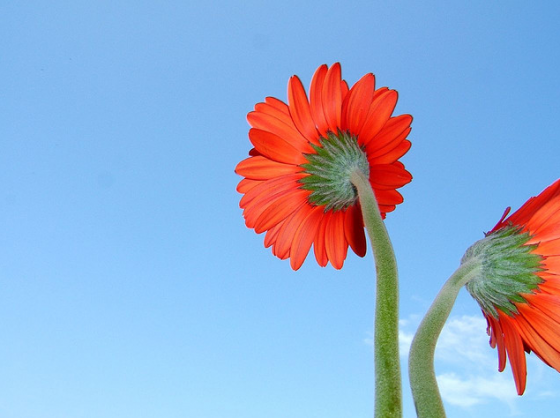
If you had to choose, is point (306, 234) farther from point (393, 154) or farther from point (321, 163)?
point (393, 154)

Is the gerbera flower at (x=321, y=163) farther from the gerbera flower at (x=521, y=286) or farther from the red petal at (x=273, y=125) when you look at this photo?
the gerbera flower at (x=521, y=286)

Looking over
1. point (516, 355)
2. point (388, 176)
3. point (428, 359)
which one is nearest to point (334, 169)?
point (388, 176)

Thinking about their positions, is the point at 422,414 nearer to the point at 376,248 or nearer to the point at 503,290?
the point at 376,248

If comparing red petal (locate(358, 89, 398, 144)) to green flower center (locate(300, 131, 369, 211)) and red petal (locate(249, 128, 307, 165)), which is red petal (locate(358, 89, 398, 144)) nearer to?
green flower center (locate(300, 131, 369, 211))

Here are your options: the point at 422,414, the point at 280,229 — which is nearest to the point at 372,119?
the point at 280,229

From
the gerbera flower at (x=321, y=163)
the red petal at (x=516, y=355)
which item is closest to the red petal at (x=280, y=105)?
the gerbera flower at (x=321, y=163)

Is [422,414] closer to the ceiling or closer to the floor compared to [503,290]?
closer to the floor
